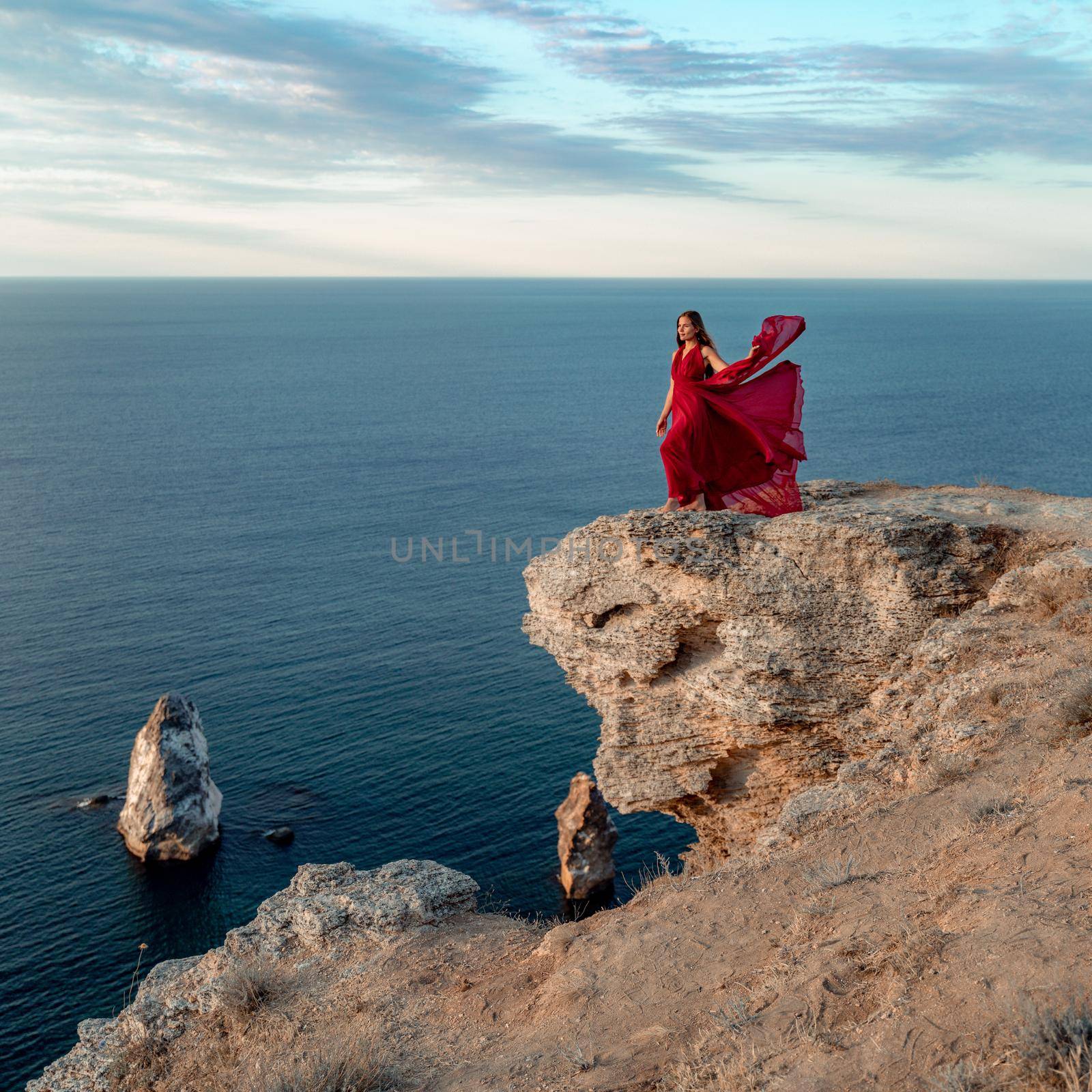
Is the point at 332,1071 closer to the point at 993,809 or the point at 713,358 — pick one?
the point at 993,809

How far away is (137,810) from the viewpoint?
3972 centimetres

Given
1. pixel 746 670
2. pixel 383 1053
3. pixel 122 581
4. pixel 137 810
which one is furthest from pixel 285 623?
pixel 383 1053

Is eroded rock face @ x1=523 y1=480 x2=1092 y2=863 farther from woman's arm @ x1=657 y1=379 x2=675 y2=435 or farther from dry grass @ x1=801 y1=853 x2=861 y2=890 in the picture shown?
dry grass @ x1=801 y1=853 x2=861 y2=890

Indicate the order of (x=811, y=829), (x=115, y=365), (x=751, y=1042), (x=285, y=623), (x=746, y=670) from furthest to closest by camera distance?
(x=115, y=365) → (x=285, y=623) → (x=746, y=670) → (x=811, y=829) → (x=751, y=1042)

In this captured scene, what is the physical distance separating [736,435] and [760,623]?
3988mm

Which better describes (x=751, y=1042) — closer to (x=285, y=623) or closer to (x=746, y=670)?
(x=746, y=670)

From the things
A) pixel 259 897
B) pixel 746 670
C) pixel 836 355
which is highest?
pixel 836 355

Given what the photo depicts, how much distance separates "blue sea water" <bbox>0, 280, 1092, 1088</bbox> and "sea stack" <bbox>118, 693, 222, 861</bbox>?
0.98 metres

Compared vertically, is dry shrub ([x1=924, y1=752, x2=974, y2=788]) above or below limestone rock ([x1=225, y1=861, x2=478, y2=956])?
above

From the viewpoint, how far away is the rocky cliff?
323 inches

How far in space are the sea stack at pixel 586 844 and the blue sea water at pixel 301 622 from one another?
1111mm

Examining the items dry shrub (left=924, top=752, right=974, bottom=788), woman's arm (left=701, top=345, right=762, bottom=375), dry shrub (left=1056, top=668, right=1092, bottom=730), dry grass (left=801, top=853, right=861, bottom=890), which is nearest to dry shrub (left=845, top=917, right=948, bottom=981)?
dry grass (left=801, top=853, right=861, bottom=890)

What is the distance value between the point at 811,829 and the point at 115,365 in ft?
604

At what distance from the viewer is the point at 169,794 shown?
130ft
